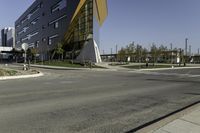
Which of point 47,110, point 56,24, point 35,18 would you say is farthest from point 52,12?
point 47,110

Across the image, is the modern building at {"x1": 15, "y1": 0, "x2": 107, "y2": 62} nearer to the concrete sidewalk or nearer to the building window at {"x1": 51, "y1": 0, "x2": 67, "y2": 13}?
the building window at {"x1": 51, "y1": 0, "x2": 67, "y2": 13}

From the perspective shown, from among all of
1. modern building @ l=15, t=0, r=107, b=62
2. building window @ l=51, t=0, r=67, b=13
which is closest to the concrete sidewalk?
modern building @ l=15, t=0, r=107, b=62

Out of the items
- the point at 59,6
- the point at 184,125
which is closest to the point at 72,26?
the point at 59,6

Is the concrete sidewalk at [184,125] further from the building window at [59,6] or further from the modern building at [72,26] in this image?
the building window at [59,6]

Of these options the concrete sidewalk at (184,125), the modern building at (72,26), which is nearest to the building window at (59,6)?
the modern building at (72,26)

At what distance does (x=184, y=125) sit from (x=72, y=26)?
76.5m

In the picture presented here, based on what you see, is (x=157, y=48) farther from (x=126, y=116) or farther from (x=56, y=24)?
(x=126, y=116)

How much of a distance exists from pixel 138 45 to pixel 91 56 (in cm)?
3138

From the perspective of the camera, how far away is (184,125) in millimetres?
7055

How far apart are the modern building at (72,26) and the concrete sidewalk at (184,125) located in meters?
59.7

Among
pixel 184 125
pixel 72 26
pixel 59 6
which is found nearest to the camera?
pixel 184 125

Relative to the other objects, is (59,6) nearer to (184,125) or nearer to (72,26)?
(72,26)

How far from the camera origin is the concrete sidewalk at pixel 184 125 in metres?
6.53

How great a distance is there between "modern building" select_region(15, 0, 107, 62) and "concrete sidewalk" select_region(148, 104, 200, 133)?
59727 millimetres
